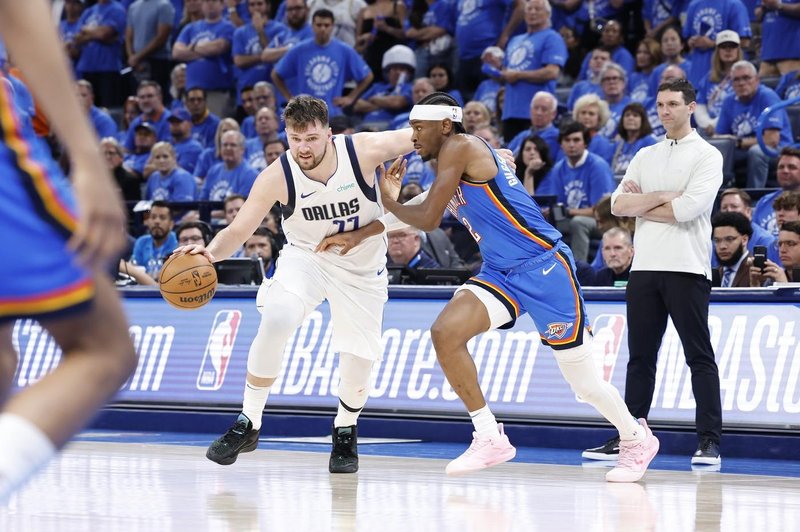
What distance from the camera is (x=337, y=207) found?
26.2ft

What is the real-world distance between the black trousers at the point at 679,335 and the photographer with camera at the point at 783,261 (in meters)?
1.22

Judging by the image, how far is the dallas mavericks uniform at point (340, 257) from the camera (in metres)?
7.98

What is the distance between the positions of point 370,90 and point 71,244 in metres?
14.6

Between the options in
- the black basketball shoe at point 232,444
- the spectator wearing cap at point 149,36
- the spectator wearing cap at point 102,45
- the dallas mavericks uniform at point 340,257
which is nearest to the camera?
the black basketball shoe at point 232,444

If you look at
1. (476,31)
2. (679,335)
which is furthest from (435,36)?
(679,335)

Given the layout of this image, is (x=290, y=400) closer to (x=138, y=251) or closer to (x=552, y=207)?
(x=552, y=207)

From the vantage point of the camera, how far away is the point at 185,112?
18312mm

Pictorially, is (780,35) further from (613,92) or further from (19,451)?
(19,451)

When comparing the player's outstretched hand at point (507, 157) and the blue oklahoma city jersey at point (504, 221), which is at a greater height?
the player's outstretched hand at point (507, 157)

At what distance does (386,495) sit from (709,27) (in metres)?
9.35

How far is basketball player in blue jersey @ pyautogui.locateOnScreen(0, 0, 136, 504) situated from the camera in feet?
9.05

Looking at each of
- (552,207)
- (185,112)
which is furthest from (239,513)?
(185,112)

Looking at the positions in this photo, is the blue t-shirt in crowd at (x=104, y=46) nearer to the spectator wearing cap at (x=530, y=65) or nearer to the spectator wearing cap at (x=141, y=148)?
the spectator wearing cap at (x=141, y=148)

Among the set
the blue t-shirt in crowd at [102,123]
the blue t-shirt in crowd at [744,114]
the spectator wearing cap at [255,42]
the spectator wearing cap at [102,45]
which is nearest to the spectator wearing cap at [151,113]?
the blue t-shirt in crowd at [102,123]
